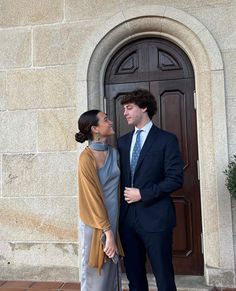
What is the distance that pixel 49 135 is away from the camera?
354 cm

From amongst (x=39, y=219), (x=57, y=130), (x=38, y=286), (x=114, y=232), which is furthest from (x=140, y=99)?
(x=38, y=286)

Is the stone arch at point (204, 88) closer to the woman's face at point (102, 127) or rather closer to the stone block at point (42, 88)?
the stone block at point (42, 88)

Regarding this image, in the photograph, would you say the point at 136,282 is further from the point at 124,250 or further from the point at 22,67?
the point at 22,67

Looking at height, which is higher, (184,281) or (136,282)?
(136,282)

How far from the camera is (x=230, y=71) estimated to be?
10.7ft

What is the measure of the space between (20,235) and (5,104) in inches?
58.2

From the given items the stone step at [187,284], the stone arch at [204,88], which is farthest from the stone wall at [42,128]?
the stone step at [187,284]

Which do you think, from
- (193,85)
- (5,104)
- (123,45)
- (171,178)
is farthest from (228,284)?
(5,104)

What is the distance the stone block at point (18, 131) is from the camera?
360cm

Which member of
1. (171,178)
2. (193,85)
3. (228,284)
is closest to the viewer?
(171,178)

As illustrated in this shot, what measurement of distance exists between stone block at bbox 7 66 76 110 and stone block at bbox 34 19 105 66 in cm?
11

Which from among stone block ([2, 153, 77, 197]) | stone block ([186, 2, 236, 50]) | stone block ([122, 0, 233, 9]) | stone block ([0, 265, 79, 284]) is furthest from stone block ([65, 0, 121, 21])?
stone block ([0, 265, 79, 284])

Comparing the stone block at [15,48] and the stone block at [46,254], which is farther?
the stone block at [15,48]

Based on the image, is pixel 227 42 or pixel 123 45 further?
pixel 123 45
